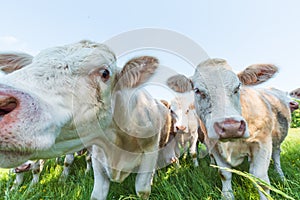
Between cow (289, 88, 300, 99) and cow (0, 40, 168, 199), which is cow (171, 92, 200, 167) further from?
cow (289, 88, 300, 99)

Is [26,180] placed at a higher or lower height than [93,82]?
lower

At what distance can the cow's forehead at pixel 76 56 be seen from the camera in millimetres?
2012

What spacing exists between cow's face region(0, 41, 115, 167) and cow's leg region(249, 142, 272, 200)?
199cm

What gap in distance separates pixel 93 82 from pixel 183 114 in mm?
4121

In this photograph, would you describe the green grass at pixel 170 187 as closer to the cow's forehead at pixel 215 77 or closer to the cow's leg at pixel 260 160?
the cow's leg at pixel 260 160

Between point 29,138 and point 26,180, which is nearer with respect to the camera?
point 29,138

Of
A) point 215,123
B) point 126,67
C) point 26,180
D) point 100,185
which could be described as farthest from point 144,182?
point 26,180

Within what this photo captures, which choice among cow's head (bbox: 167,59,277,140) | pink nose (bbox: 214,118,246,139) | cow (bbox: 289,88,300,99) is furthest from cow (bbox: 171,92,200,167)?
pink nose (bbox: 214,118,246,139)

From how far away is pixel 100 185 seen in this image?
10.5ft

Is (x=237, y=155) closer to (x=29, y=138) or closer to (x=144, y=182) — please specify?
(x=144, y=182)

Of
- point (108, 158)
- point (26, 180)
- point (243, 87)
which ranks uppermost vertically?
point (243, 87)

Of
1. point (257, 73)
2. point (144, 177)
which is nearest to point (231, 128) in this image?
point (144, 177)

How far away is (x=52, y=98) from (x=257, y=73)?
278 cm

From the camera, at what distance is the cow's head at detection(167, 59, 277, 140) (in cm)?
270
